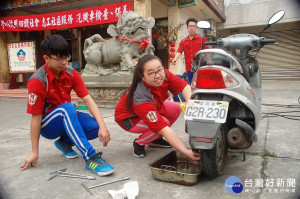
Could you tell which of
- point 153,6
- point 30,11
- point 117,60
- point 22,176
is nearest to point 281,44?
point 153,6

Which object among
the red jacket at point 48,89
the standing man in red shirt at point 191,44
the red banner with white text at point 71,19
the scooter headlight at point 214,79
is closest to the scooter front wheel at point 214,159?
the scooter headlight at point 214,79

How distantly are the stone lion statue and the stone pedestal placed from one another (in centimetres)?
15

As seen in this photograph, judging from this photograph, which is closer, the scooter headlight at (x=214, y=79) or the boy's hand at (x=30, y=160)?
the scooter headlight at (x=214, y=79)

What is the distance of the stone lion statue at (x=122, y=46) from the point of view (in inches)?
187

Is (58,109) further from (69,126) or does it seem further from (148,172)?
(148,172)

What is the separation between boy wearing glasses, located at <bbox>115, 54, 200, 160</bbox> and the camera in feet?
5.78

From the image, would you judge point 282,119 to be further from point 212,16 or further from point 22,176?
point 212,16

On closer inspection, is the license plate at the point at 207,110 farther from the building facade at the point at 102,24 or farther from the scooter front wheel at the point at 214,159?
the building facade at the point at 102,24

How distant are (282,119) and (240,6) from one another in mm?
9928

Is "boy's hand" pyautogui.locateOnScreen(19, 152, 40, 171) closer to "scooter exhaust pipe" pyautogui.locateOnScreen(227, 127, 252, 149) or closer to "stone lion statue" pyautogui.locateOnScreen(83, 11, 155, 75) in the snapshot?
"scooter exhaust pipe" pyautogui.locateOnScreen(227, 127, 252, 149)

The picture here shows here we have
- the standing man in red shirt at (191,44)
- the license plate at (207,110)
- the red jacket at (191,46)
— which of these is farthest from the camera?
the red jacket at (191,46)

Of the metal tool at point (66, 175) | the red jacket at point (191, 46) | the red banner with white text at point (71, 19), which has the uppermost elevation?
the red banner with white text at point (71, 19)

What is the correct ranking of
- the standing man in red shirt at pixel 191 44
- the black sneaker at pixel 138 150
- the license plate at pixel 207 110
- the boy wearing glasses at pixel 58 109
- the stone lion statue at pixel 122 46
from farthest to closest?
the stone lion statue at pixel 122 46, the standing man in red shirt at pixel 191 44, the black sneaker at pixel 138 150, the boy wearing glasses at pixel 58 109, the license plate at pixel 207 110

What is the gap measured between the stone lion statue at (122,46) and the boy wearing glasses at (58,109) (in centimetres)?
280
